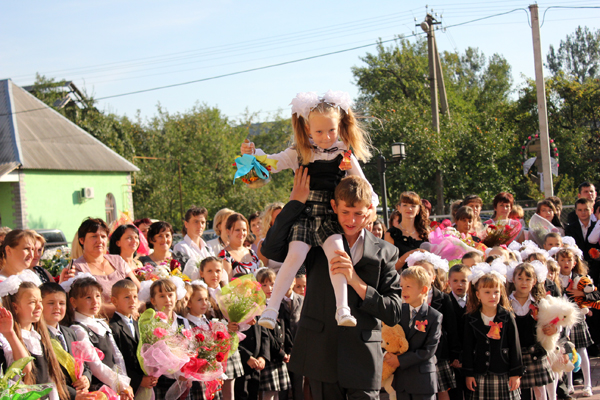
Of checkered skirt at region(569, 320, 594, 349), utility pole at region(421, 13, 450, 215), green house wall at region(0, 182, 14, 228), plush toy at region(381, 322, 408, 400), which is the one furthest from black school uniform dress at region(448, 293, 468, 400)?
green house wall at region(0, 182, 14, 228)

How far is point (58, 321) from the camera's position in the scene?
417cm

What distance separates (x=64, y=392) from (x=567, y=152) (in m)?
28.6

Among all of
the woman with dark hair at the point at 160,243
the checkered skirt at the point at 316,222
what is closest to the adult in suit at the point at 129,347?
the woman with dark hair at the point at 160,243

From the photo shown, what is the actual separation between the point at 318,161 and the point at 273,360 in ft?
10.1

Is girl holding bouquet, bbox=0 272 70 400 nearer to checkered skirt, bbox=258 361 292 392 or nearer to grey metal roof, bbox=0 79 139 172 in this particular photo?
checkered skirt, bbox=258 361 292 392

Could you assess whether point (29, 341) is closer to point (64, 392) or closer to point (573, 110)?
point (64, 392)

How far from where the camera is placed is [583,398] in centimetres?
607

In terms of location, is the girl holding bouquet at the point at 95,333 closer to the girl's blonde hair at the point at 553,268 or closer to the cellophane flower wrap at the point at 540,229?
the girl's blonde hair at the point at 553,268

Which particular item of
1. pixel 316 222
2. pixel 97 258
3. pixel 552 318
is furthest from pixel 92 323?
pixel 552 318

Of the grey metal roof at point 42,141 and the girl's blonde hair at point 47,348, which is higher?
the grey metal roof at point 42,141

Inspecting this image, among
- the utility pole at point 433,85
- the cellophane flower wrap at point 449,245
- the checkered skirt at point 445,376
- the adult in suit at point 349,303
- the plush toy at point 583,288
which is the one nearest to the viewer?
the adult in suit at point 349,303

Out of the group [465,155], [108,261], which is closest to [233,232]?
[108,261]

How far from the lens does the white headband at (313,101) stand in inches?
125

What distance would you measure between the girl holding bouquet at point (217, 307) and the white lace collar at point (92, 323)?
103 centimetres
